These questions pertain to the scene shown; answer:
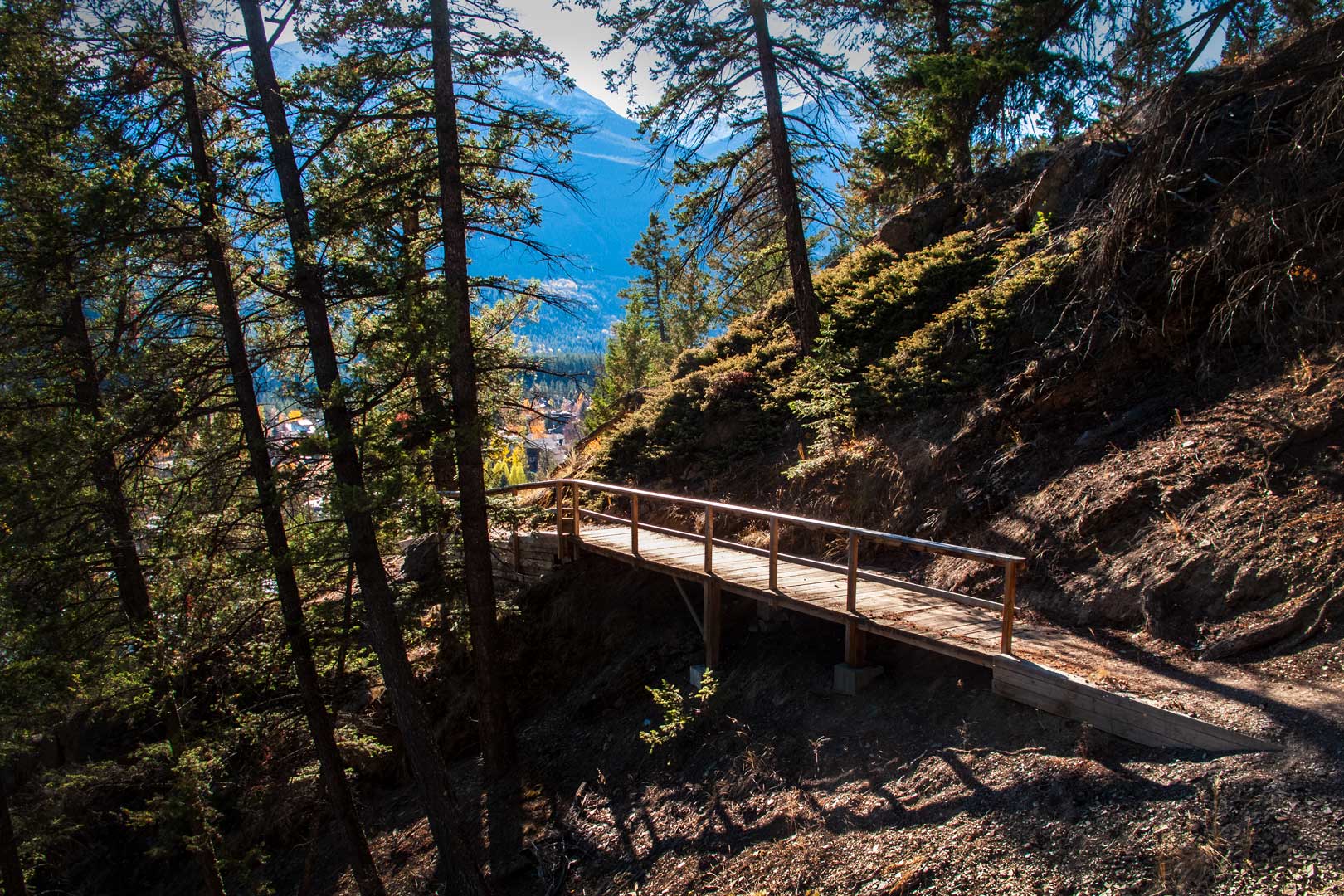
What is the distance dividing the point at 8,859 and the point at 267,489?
7337mm

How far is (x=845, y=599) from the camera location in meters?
7.93

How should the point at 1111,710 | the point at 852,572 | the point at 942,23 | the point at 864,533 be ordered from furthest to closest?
the point at 942,23, the point at 852,572, the point at 864,533, the point at 1111,710

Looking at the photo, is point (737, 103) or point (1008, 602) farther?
point (737, 103)

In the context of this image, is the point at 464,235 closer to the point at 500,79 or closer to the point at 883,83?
the point at 500,79

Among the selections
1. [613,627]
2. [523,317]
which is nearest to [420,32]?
[523,317]

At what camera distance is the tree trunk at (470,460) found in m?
8.75

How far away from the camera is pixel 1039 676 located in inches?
233

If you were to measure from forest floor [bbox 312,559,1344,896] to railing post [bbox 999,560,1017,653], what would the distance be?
544mm

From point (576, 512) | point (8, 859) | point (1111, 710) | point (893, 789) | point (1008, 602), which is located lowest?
point (8, 859)

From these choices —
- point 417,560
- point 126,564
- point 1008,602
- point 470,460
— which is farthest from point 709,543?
point 417,560

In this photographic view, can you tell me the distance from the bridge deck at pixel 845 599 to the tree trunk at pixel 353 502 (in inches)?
144

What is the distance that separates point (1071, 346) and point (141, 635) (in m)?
12.9

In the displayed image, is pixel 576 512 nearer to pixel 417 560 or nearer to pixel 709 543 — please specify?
pixel 709 543

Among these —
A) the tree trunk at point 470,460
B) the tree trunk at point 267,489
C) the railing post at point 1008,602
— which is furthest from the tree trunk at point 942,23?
the tree trunk at point 267,489
